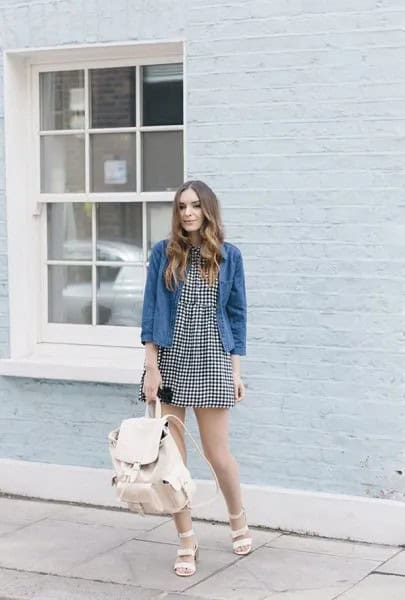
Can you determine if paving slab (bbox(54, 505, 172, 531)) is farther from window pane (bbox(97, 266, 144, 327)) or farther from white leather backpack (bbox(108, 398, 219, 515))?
white leather backpack (bbox(108, 398, 219, 515))

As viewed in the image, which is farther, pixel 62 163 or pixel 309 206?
pixel 62 163

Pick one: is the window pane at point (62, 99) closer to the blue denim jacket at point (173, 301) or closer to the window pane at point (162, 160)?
the window pane at point (162, 160)

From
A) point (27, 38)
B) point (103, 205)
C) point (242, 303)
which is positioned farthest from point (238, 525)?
point (27, 38)

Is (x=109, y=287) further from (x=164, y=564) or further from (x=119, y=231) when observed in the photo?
(x=164, y=564)

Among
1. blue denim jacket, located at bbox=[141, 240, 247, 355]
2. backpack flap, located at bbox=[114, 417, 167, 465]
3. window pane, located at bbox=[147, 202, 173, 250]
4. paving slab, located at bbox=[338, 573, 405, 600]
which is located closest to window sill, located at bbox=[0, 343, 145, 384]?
window pane, located at bbox=[147, 202, 173, 250]

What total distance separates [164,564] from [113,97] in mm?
3057

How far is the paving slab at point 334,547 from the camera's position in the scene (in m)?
6.18

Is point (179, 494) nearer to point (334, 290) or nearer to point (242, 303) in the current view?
point (242, 303)

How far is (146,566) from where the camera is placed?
6.00m

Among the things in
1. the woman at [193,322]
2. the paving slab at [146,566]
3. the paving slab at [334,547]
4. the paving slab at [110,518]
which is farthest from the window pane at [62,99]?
the paving slab at [334,547]

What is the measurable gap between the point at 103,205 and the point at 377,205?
2.02 metres

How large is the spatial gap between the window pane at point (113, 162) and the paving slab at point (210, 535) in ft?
7.25

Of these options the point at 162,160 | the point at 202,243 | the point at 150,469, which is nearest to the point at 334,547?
the point at 150,469

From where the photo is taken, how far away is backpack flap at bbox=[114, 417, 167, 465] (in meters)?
5.40
